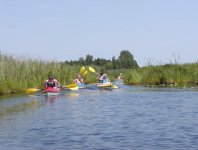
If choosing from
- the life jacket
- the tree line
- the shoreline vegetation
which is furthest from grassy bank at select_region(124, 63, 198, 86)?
the tree line

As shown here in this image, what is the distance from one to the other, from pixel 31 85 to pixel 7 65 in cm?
279

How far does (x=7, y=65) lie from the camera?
30906 mm

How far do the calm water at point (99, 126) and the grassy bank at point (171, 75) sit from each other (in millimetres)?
16587

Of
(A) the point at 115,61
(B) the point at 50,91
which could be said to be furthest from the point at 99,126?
(A) the point at 115,61

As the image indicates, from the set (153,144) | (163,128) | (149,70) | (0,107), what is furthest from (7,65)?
(153,144)

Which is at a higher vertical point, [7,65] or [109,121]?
[7,65]

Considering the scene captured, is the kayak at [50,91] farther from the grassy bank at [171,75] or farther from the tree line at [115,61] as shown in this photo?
the tree line at [115,61]

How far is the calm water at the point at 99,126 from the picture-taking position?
12375mm

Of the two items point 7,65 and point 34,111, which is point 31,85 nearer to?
point 7,65

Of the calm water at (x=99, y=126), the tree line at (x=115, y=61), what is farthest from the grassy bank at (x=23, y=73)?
the tree line at (x=115, y=61)

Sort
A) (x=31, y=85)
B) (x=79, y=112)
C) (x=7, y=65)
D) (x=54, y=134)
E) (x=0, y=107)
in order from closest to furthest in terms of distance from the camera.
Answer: (x=54, y=134)
(x=79, y=112)
(x=0, y=107)
(x=7, y=65)
(x=31, y=85)

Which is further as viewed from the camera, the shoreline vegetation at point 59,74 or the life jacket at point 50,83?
the shoreline vegetation at point 59,74

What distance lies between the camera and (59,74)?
39344 millimetres

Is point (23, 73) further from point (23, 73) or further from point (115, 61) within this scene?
point (115, 61)
